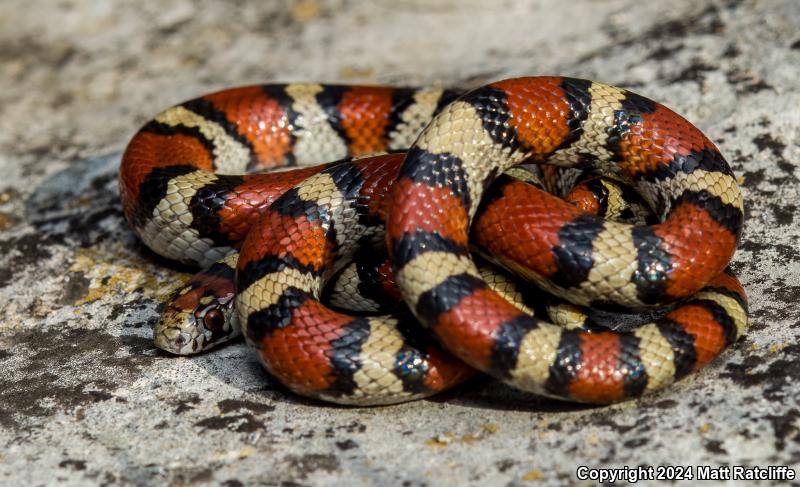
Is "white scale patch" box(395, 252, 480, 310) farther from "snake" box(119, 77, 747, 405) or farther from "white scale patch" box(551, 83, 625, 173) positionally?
"white scale patch" box(551, 83, 625, 173)

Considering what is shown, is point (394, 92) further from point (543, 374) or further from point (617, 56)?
point (543, 374)

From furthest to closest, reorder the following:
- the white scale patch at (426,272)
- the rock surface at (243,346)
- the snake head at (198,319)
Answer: the snake head at (198,319)
the white scale patch at (426,272)
the rock surface at (243,346)

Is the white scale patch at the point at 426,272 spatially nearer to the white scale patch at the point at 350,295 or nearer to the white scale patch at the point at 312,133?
the white scale patch at the point at 350,295

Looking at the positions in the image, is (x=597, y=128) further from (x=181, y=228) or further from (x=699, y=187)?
(x=181, y=228)

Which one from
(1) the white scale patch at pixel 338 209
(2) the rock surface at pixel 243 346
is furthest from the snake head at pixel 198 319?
(1) the white scale patch at pixel 338 209

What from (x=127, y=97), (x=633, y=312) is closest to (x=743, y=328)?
(x=633, y=312)
